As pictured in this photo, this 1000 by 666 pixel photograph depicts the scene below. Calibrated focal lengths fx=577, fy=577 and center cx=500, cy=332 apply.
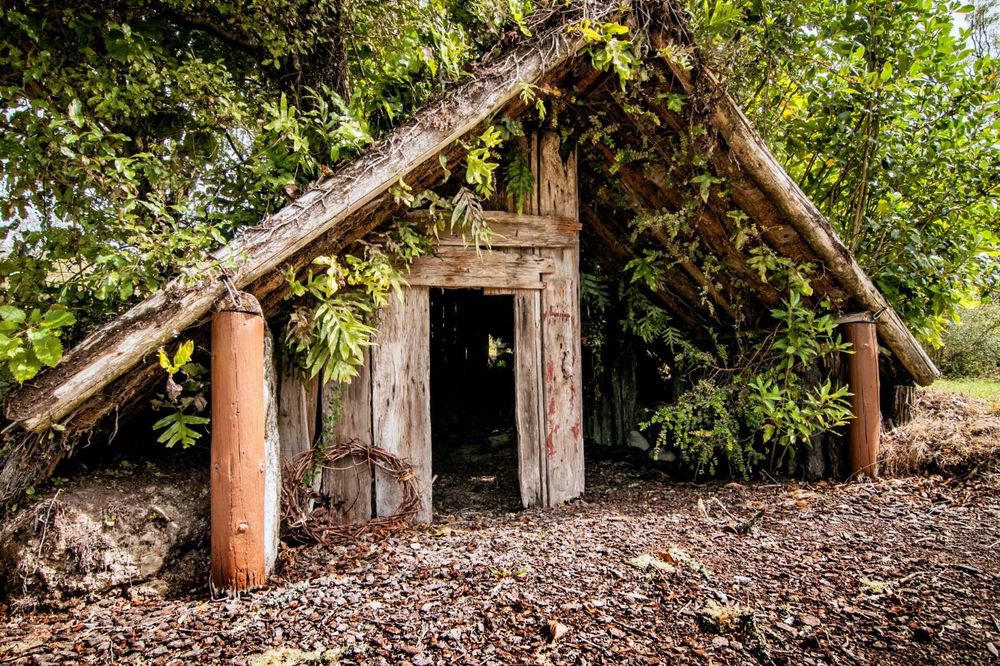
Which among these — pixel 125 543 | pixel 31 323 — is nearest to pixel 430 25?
pixel 31 323

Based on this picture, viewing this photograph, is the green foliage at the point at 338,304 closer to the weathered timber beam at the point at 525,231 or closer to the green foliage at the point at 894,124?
the weathered timber beam at the point at 525,231

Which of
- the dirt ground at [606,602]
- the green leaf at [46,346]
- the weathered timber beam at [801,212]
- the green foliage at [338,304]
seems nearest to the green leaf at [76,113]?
the green leaf at [46,346]

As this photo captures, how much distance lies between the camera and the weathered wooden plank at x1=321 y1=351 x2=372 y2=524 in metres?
4.23

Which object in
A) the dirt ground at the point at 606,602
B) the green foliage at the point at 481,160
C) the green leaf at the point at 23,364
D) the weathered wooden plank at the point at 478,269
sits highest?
the green foliage at the point at 481,160

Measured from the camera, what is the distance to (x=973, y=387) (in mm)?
9242

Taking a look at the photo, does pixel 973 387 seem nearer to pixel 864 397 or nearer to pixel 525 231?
pixel 864 397

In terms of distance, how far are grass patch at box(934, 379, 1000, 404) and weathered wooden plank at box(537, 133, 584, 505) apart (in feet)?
19.8

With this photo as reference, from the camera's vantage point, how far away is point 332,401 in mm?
4227

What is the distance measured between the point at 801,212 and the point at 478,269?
267 centimetres

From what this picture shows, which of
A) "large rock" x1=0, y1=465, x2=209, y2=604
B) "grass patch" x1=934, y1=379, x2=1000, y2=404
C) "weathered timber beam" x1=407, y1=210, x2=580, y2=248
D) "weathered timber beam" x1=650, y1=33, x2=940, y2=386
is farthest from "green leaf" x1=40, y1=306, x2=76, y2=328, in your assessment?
"grass patch" x1=934, y1=379, x2=1000, y2=404

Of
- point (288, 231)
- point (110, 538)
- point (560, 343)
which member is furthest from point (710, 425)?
point (110, 538)

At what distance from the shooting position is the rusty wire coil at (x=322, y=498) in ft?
12.7

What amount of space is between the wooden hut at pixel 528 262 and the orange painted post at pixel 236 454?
22 centimetres

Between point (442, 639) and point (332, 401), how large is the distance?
2.05 m
